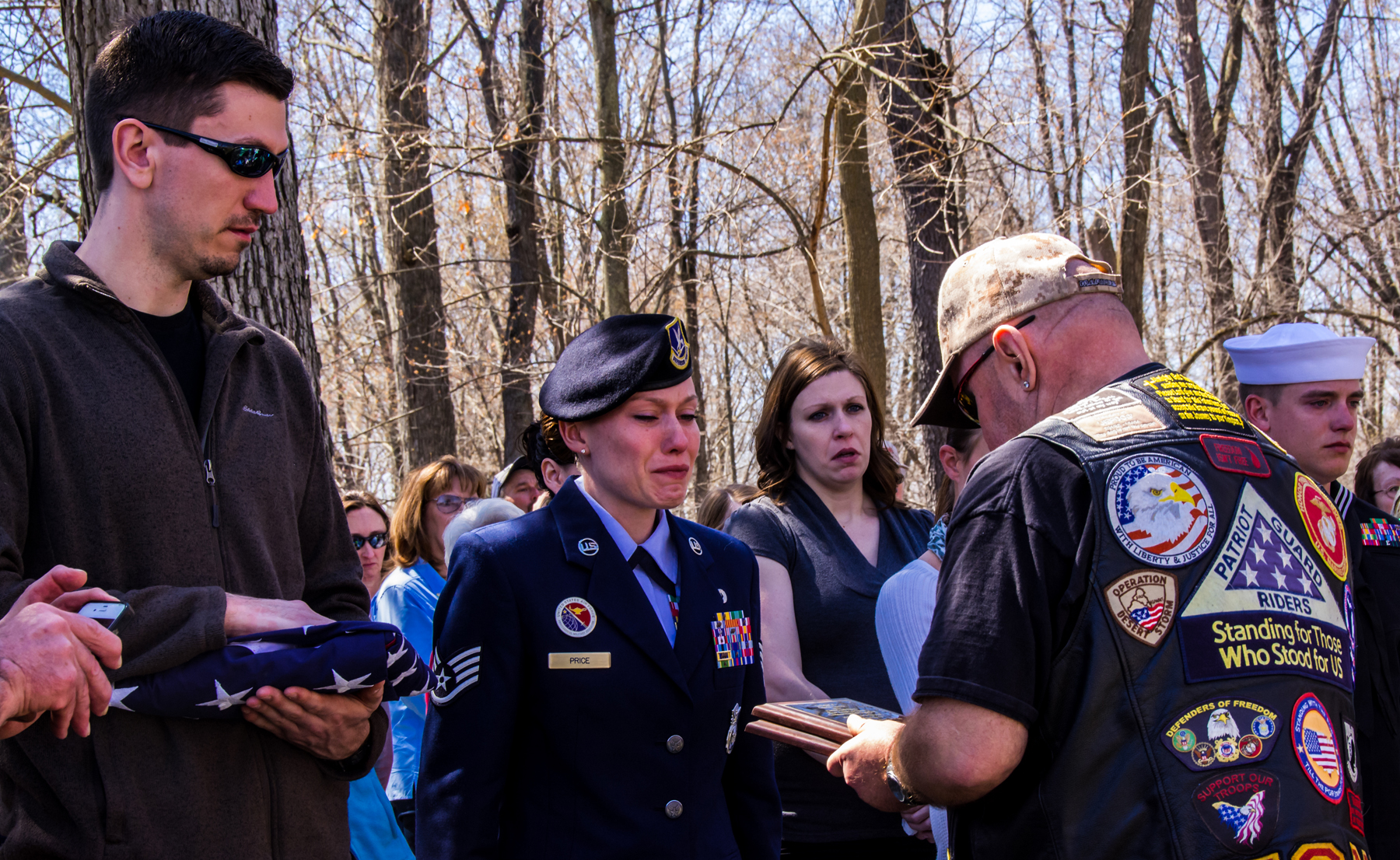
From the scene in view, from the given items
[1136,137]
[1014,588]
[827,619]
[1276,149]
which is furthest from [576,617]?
[1276,149]

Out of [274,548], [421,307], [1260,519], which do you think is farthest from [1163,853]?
[421,307]

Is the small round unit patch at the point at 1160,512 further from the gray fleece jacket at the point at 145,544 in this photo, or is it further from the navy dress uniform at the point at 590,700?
the gray fleece jacket at the point at 145,544

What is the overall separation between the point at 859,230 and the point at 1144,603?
274 inches

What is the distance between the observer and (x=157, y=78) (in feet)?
7.03

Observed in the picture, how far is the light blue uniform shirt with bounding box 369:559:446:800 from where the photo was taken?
461 centimetres

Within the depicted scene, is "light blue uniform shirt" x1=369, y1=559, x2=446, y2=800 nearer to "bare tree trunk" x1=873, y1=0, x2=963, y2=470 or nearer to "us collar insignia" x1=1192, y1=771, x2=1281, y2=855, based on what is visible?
"us collar insignia" x1=1192, y1=771, x2=1281, y2=855

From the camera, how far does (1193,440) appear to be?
2.04 m

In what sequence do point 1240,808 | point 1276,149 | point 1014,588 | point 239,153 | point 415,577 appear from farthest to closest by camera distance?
point 1276,149, point 415,577, point 239,153, point 1014,588, point 1240,808

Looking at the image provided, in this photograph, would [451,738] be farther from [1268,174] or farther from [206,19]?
[1268,174]

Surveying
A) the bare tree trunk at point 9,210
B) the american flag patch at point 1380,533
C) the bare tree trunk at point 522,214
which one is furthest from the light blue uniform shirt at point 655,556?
the bare tree trunk at point 522,214

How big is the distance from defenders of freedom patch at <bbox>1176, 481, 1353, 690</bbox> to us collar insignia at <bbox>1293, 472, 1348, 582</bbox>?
0.18ft

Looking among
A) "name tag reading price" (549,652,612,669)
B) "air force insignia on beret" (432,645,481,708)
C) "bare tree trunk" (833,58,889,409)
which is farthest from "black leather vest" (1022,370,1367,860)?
"bare tree trunk" (833,58,889,409)

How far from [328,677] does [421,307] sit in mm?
9988

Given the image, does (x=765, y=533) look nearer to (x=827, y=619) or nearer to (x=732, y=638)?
(x=827, y=619)
